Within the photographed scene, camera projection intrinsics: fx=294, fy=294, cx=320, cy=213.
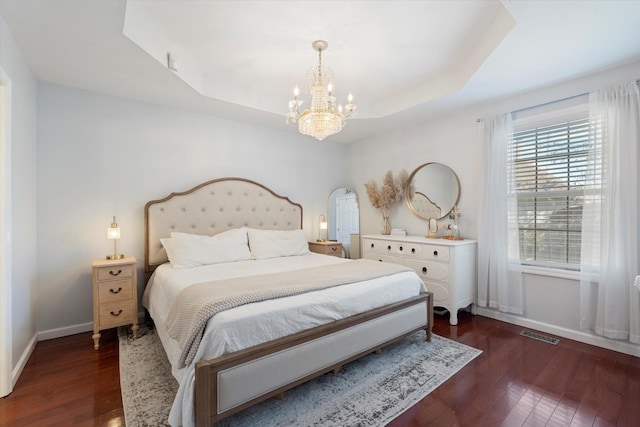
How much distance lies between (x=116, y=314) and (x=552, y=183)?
4.41 meters

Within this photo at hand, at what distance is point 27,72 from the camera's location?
98.0 inches

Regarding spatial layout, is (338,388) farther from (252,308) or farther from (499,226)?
(499,226)

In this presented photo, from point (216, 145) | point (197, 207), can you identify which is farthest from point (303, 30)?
point (197, 207)

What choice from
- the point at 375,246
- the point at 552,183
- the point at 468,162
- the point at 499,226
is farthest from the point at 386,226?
the point at 552,183

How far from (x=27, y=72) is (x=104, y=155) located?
0.86 metres

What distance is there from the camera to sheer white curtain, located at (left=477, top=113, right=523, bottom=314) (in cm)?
319

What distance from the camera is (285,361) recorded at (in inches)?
69.3

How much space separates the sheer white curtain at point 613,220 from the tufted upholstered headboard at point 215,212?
3.33m

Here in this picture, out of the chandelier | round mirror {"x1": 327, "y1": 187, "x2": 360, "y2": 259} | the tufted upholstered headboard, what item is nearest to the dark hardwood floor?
the tufted upholstered headboard

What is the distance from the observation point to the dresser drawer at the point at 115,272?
→ 2629 mm

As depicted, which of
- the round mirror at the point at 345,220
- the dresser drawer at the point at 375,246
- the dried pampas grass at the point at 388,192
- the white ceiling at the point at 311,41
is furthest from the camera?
the round mirror at the point at 345,220

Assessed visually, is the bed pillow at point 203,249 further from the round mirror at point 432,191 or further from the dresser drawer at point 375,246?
the round mirror at point 432,191

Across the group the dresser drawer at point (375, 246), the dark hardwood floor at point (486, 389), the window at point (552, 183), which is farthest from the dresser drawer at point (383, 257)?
the window at point (552, 183)

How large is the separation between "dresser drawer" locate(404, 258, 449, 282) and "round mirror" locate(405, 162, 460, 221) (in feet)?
2.48
